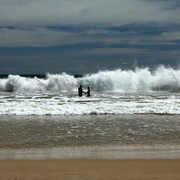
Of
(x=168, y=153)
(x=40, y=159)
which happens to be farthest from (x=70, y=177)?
(x=168, y=153)

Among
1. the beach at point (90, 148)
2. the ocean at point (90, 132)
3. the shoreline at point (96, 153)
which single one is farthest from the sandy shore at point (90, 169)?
Result: the ocean at point (90, 132)

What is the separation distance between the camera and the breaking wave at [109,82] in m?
40.8

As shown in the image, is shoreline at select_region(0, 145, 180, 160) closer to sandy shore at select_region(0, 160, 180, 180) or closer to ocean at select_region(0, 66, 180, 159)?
ocean at select_region(0, 66, 180, 159)

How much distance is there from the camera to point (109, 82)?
42.2m

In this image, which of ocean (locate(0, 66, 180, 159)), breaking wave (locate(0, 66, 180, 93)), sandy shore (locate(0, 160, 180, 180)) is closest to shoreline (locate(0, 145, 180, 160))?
ocean (locate(0, 66, 180, 159))

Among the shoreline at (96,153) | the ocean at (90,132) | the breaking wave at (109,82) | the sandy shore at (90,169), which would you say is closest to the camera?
the sandy shore at (90,169)

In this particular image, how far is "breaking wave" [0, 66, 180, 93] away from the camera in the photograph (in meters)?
40.8

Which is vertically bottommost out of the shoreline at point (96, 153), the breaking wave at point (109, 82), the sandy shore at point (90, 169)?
the shoreline at point (96, 153)

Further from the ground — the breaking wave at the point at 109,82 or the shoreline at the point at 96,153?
the breaking wave at the point at 109,82

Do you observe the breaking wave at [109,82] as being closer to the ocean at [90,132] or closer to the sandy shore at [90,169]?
the ocean at [90,132]

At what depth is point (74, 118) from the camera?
1492 centimetres

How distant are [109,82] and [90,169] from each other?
35604 mm

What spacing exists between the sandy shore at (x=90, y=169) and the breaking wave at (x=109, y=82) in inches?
1279

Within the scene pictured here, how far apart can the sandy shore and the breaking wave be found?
32493mm
